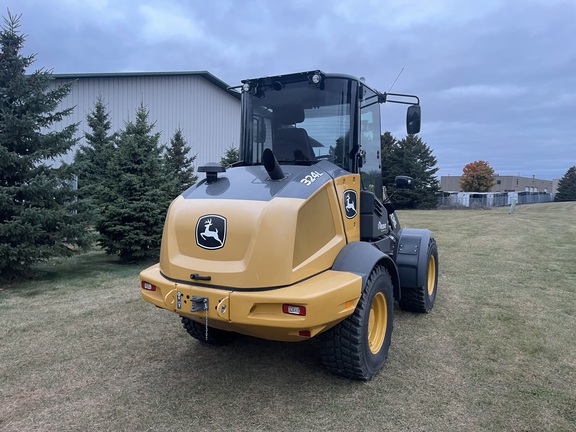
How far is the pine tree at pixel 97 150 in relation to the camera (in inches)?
404

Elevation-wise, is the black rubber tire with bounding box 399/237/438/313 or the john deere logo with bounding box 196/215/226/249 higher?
the john deere logo with bounding box 196/215/226/249

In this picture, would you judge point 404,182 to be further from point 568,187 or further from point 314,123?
point 568,187

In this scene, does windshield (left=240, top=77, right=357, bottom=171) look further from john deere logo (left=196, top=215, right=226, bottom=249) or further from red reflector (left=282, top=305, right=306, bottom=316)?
red reflector (left=282, top=305, right=306, bottom=316)

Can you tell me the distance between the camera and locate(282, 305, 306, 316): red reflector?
2.82 metres

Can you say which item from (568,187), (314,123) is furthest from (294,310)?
(568,187)

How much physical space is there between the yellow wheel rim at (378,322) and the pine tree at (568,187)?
64138mm

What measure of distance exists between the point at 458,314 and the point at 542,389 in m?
2.04

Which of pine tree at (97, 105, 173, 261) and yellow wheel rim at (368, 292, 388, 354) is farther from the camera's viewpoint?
pine tree at (97, 105, 173, 261)

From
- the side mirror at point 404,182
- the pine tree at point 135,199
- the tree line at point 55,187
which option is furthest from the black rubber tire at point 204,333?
the pine tree at point 135,199

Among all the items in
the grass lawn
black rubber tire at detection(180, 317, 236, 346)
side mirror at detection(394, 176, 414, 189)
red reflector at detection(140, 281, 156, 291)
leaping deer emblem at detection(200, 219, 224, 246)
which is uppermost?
side mirror at detection(394, 176, 414, 189)

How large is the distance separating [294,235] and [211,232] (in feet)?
2.14

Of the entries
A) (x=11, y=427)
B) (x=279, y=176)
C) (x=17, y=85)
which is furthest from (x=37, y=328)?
(x=17, y=85)

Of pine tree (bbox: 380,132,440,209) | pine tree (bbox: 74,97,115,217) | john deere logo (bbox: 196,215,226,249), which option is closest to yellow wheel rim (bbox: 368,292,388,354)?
john deere logo (bbox: 196,215,226,249)

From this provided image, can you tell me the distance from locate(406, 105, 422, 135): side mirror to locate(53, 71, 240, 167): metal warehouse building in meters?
13.4
